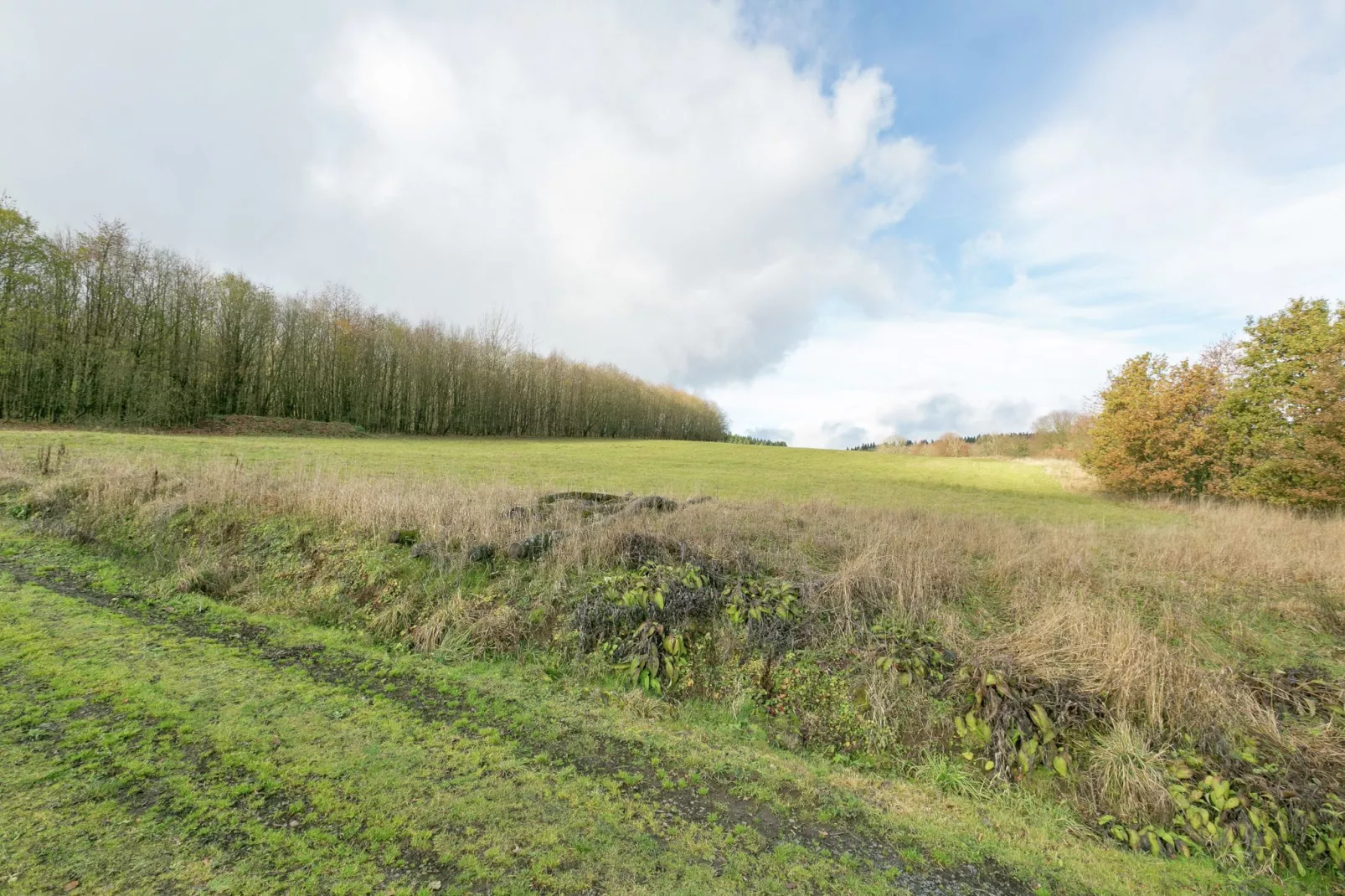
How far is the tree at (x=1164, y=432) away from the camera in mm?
24953

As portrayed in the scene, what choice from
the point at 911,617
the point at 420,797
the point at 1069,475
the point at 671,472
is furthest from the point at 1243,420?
the point at 420,797

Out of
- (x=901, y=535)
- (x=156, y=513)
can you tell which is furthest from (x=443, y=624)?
(x=901, y=535)

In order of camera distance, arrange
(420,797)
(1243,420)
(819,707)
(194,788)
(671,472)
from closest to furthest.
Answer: (194,788), (420,797), (819,707), (1243,420), (671,472)

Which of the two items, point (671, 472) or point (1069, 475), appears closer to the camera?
point (671, 472)

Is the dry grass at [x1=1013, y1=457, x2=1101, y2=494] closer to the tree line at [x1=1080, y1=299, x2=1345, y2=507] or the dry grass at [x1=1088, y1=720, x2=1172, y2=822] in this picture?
the tree line at [x1=1080, y1=299, x2=1345, y2=507]

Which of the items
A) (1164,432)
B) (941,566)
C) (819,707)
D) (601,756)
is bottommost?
(819,707)

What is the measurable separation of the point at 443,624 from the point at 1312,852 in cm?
826

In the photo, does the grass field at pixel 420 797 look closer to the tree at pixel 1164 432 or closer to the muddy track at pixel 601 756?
the muddy track at pixel 601 756

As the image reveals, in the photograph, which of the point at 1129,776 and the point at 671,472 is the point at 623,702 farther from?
the point at 671,472

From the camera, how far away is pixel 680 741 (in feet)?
15.5

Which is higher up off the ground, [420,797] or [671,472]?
[671,472]

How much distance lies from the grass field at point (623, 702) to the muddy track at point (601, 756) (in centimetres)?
3

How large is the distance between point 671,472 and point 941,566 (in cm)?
1924

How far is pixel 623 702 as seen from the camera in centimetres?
548
